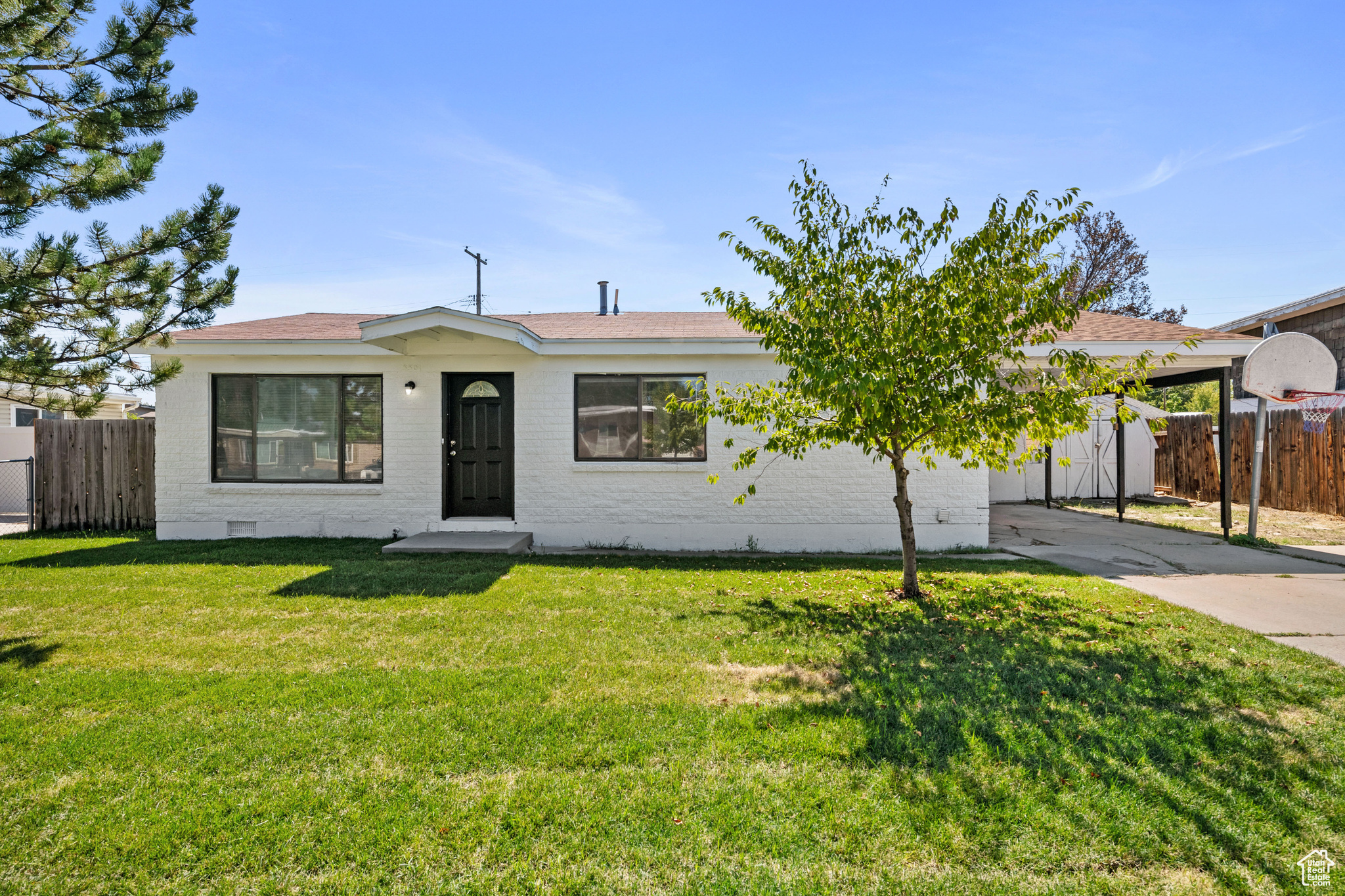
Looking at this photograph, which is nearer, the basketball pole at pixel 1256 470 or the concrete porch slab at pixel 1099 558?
the concrete porch slab at pixel 1099 558

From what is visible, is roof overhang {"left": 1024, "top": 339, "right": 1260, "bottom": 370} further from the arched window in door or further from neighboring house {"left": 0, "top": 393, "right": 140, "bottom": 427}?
neighboring house {"left": 0, "top": 393, "right": 140, "bottom": 427}

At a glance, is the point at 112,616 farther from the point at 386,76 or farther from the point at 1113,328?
the point at 1113,328

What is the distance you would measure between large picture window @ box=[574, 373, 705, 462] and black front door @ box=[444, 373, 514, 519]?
109cm

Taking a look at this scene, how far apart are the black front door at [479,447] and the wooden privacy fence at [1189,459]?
14384 mm

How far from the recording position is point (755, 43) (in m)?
8.18

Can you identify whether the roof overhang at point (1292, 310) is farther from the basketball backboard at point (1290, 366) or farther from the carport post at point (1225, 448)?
the carport post at point (1225, 448)

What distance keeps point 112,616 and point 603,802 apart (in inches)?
196

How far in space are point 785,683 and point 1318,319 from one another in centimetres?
1648

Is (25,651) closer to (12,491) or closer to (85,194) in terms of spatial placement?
(85,194)

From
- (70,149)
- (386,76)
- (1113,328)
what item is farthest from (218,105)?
(1113,328)

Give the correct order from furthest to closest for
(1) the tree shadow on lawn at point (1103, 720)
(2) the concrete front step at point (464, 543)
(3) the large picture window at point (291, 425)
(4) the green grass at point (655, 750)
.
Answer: (3) the large picture window at point (291, 425) < (2) the concrete front step at point (464, 543) < (1) the tree shadow on lawn at point (1103, 720) < (4) the green grass at point (655, 750)

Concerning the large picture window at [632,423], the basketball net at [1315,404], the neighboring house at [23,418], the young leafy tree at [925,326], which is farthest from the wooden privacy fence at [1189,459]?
the neighboring house at [23,418]

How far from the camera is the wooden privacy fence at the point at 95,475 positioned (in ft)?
33.4

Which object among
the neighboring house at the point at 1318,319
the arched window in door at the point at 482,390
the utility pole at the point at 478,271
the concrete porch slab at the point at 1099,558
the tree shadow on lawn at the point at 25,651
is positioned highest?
the utility pole at the point at 478,271
